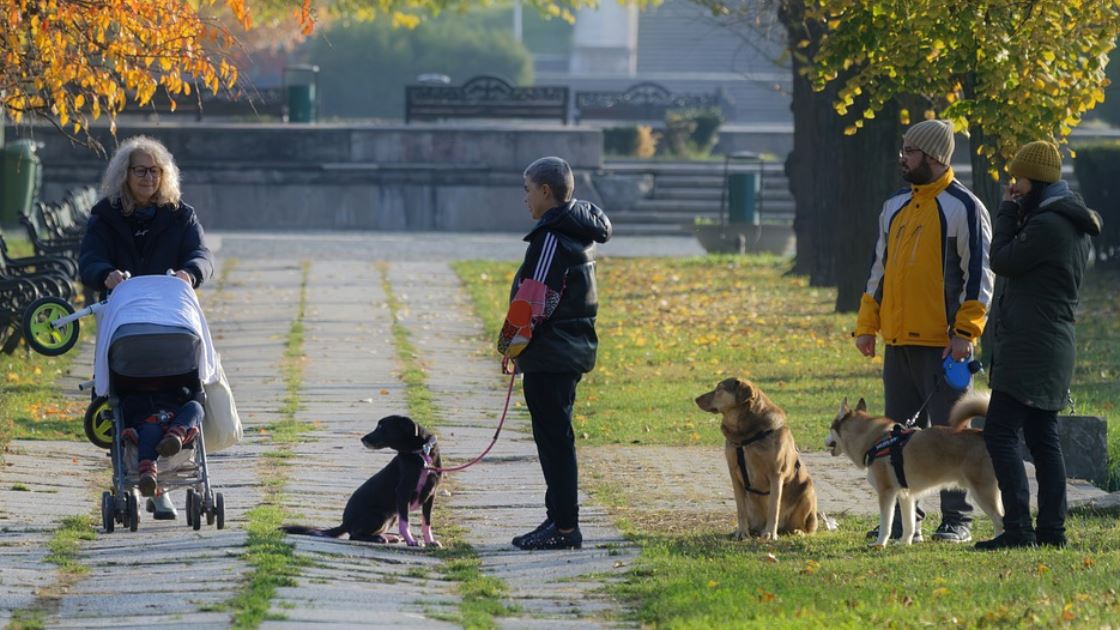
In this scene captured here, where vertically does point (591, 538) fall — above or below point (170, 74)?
below

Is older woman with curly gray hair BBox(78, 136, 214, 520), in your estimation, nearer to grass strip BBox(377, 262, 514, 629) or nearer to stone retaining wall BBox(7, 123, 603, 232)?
grass strip BBox(377, 262, 514, 629)

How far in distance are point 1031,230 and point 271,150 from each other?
945 inches

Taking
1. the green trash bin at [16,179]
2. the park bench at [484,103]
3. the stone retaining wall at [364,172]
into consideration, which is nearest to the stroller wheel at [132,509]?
the green trash bin at [16,179]

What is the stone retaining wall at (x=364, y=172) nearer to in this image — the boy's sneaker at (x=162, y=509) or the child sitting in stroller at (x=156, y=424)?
the boy's sneaker at (x=162, y=509)

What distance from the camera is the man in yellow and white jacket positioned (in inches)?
319

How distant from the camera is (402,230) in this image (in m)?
31.4

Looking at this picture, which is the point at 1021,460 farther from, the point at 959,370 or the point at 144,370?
the point at 144,370

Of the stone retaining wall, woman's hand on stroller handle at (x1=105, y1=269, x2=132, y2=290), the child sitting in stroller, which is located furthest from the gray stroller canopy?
the stone retaining wall

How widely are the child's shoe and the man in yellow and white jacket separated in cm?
318

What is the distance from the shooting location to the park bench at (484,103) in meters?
33.2

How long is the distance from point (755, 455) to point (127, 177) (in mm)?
3055

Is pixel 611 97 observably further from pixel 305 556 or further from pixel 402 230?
pixel 305 556

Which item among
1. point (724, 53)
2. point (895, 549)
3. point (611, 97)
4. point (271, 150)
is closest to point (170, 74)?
point (895, 549)

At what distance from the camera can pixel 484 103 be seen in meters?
33.2
